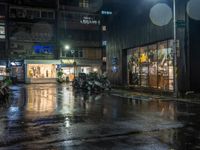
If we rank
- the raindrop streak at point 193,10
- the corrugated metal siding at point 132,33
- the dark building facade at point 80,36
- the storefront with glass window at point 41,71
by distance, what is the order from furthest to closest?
the dark building facade at point 80,36 → the storefront with glass window at point 41,71 → the corrugated metal siding at point 132,33 → the raindrop streak at point 193,10

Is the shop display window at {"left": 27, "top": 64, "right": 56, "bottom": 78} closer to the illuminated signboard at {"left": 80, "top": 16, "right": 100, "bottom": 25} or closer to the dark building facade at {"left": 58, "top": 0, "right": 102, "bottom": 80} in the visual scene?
the dark building facade at {"left": 58, "top": 0, "right": 102, "bottom": 80}

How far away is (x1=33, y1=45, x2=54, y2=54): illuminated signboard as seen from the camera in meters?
63.8

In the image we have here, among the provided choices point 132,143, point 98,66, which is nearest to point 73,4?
point 98,66

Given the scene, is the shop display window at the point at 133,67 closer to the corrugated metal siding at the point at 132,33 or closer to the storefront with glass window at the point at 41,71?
the corrugated metal siding at the point at 132,33

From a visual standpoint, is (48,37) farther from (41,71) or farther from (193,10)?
(193,10)

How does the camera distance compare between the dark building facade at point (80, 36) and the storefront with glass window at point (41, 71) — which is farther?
the dark building facade at point (80, 36)

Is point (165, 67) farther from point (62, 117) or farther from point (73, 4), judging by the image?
point (73, 4)

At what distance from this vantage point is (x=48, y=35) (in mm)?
64938

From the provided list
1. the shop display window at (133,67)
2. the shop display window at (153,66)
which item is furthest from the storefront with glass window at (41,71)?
the shop display window at (153,66)

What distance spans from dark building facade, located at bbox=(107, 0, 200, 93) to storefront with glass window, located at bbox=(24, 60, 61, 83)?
24447 mm

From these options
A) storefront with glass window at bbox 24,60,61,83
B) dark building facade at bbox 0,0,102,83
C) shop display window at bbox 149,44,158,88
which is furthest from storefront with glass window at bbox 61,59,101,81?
shop display window at bbox 149,44,158,88

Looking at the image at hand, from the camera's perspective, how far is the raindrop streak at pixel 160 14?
2695 cm

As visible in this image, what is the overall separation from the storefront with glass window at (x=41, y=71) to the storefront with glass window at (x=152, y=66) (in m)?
29.5

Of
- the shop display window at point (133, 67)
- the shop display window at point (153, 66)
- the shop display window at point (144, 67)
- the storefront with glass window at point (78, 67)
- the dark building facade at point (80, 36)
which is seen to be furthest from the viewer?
the dark building facade at point (80, 36)
